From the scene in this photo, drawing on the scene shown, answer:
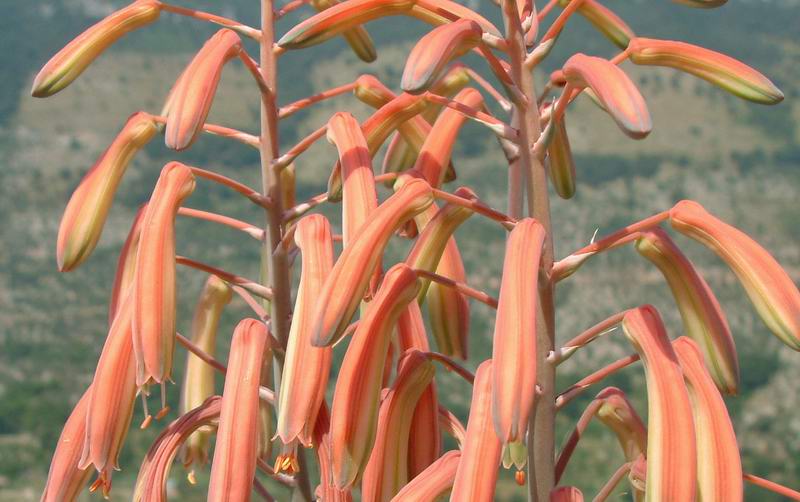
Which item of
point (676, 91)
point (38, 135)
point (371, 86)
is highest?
point (676, 91)

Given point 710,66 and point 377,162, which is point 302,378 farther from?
point 377,162

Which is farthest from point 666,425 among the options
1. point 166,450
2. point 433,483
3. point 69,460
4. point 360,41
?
point 360,41

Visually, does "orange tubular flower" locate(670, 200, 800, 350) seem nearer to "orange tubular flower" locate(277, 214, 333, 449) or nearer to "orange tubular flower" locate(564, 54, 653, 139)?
"orange tubular flower" locate(564, 54, 653, 139)

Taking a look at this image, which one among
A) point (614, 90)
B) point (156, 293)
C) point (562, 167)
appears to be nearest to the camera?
point (614, 90)

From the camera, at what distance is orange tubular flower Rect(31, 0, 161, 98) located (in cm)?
309

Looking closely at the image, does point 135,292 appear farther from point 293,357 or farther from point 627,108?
point 627,108

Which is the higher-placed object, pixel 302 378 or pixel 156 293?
pixel 156 293

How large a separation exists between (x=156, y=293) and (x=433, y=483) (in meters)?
0.68

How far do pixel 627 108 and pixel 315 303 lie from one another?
69 centimetres

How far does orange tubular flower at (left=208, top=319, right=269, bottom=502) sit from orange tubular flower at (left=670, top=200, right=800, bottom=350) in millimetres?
976

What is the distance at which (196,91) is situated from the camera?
2.81m

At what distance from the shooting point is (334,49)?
93.1 meters

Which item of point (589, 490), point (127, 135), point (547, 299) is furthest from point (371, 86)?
point (589, 490)

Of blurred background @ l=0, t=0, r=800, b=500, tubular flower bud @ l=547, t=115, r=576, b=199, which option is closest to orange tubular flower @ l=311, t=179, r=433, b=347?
tubular flower bud @ l=547, t=115, r=576, b=199
